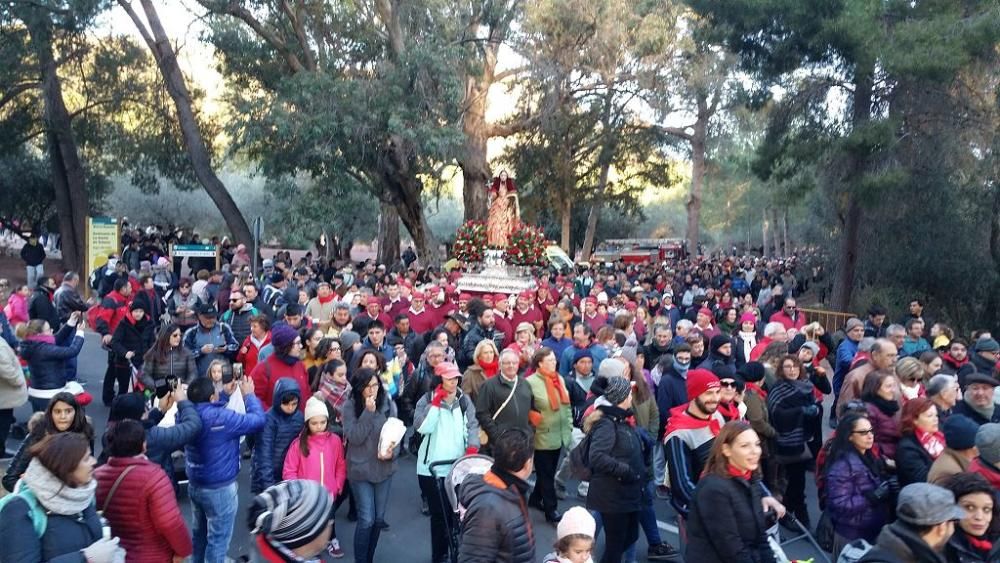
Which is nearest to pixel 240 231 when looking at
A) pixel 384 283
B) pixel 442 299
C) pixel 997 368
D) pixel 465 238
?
pixel 465 238

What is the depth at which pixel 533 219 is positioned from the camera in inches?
1427

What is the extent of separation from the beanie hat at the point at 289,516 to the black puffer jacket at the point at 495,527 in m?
0.72

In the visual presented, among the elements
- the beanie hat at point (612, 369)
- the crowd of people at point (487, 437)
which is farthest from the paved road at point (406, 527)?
the beanie hat at point (612, 369)

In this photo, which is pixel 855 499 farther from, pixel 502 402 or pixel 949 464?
pixel 502 402

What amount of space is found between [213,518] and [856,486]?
3.96m

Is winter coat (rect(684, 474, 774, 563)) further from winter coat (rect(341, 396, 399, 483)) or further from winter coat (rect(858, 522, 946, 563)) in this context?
winter coat (rect(341, 396, 399, 483))

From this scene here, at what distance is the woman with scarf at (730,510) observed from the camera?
12.8 feet

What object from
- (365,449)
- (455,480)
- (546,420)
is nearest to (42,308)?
(365,449)

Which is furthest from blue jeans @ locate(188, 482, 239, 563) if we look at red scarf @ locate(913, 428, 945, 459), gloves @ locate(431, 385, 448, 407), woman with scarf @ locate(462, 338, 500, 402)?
red scarf @ locate(913, 428, 945, 459)

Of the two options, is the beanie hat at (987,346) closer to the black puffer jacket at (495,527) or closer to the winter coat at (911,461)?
the winter coat at (911,461)

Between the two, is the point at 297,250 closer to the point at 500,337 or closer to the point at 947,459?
the point at 500,337

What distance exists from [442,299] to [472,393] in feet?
14.2

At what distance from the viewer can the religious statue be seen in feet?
59.3

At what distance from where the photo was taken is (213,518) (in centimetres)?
530
